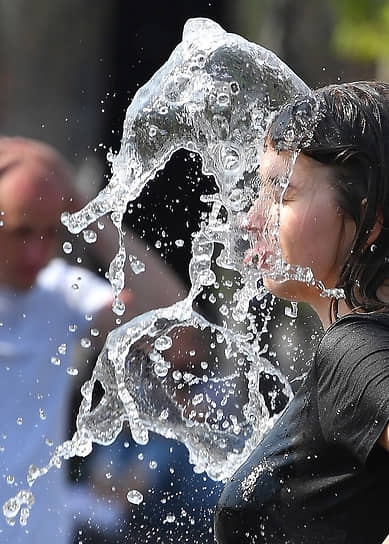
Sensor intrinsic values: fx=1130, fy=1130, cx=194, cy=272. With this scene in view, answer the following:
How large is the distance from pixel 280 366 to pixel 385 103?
2.68 feet

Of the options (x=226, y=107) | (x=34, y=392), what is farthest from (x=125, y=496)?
(x=226, y=107)

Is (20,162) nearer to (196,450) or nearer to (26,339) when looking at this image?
(26,339)

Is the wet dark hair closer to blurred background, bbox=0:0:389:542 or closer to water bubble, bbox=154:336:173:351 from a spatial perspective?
water bubble, bbox=154:336:173:351

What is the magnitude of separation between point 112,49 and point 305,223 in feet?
16.2

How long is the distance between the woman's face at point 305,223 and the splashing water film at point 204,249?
0.07ft

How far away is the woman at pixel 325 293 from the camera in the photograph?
1653 mm

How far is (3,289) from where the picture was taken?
3205 mm

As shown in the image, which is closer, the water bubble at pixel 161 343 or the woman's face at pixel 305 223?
the woman's face at pixel 305 223

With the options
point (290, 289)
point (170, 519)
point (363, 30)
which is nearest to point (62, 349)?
point (170, 519)

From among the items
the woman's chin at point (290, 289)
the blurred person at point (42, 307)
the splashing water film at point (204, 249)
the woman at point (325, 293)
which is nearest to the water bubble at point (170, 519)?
the splashing water film at point (204, 249)

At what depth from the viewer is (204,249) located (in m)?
2.21

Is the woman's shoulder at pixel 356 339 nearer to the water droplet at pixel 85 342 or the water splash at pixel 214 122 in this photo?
the water splash at pixel 214 122

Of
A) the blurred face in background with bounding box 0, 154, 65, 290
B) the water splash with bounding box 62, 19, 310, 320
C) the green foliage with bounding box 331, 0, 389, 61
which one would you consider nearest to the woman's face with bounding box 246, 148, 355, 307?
the water splash with bounding box 62, 19, 310, 320

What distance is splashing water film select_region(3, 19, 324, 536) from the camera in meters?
2.07
